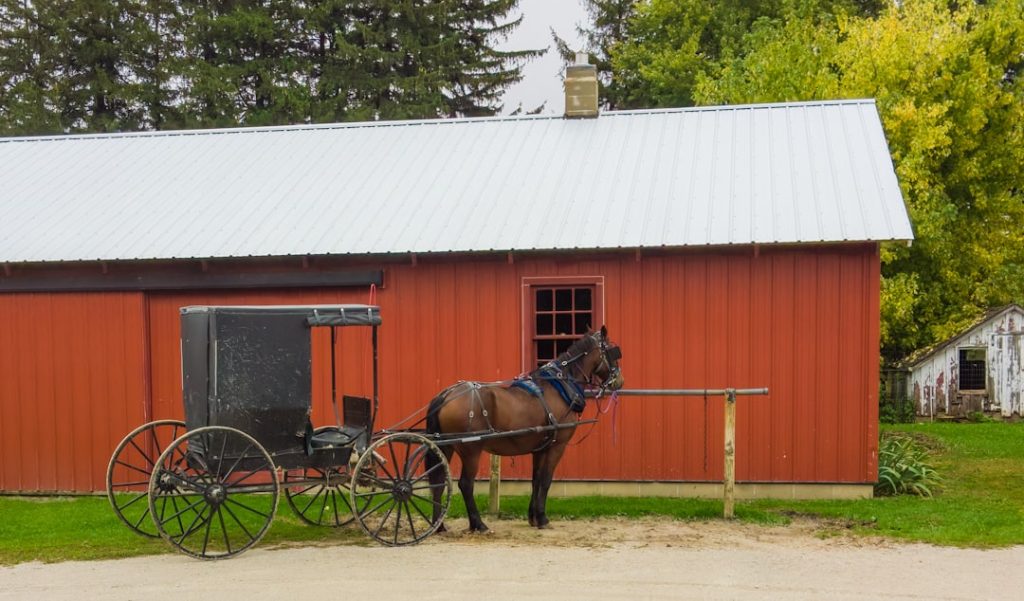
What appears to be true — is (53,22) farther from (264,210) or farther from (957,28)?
(957,28)

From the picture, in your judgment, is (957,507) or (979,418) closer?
(957,507)

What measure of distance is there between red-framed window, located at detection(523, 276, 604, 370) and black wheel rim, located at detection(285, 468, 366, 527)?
3.05 m

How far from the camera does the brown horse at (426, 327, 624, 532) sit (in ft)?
33.9

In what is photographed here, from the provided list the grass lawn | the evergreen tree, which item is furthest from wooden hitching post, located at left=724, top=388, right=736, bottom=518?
the evergreen tree

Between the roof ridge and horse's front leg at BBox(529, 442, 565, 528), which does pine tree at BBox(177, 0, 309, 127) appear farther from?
horse's front leg at BBox(529, 442, 565, 528)

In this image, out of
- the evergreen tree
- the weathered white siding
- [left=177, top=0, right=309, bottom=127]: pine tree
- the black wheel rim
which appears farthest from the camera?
the evergreen tree

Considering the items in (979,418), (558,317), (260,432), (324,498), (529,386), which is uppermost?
(558,317)

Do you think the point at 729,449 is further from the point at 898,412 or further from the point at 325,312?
the point at 898,412

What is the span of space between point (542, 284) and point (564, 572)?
16.5 feet

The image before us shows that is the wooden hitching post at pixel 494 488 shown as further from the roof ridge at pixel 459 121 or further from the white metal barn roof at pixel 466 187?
the roof ridge at pixel 459 121

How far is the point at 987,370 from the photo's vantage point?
2150 centimetres

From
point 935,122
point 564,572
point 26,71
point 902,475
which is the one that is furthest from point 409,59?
point 564,572

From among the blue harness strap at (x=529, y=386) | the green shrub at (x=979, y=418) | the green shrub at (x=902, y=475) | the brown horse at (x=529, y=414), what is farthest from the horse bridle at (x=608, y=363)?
the green shrub at (x=979, y=418)

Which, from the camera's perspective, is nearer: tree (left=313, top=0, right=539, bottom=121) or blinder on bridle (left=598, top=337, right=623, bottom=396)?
blinder on bridle (left=598, top=337, right=623, bottom=396)
